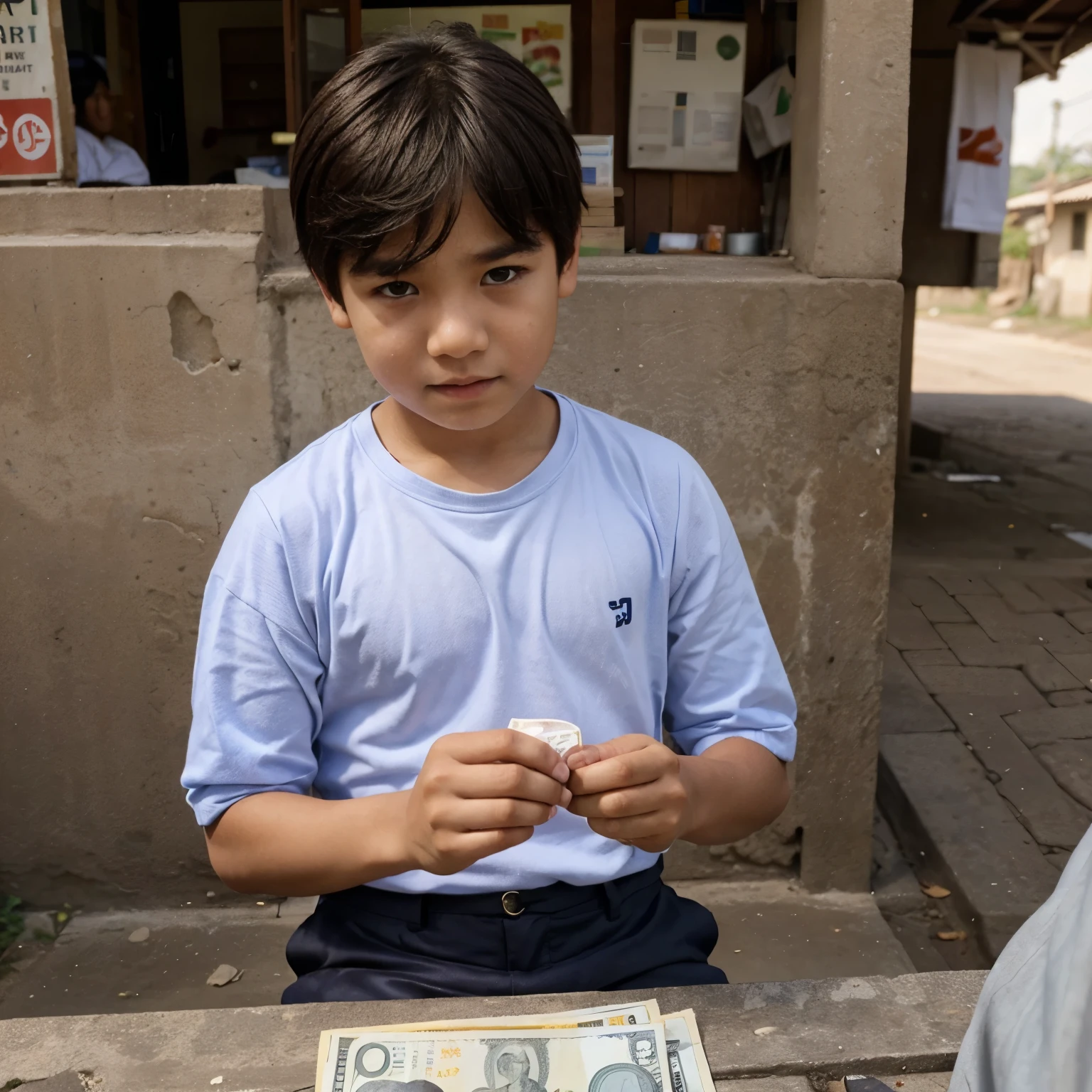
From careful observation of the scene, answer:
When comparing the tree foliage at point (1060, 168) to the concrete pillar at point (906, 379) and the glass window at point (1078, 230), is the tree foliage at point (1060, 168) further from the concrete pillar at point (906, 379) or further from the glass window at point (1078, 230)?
the concrete pillar at point (906, 379)

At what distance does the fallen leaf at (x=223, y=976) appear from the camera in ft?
9.95

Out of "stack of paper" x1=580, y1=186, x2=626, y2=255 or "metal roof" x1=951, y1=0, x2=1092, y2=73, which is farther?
"metal roof" x1=951, y1=0, x2=1092, y2=73

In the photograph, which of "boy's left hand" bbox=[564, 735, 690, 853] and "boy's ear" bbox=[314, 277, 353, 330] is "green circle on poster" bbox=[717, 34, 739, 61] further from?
"boy's left hand" bbox=[564, 735, 690, 853]

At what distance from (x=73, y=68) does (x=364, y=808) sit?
4757 millimetres

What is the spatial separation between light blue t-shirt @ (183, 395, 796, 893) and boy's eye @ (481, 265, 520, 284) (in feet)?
0.87

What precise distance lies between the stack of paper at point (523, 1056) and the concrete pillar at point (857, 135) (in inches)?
85.3

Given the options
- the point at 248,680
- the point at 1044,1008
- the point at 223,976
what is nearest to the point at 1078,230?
the point at 223,976

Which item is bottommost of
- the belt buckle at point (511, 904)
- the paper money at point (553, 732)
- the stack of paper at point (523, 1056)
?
the stack of paper at point (523, 1056)

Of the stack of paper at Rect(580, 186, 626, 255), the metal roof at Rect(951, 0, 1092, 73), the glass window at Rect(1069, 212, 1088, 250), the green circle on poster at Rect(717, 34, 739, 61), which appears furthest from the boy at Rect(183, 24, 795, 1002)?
the glass window at Rect(1069, 212, 1088, 250)

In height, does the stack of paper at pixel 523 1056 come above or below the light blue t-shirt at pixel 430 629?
below

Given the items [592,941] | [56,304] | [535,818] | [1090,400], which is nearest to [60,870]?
[56,304]

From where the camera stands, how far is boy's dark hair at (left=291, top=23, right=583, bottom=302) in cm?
125

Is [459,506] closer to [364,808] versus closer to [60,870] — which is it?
[364,808]

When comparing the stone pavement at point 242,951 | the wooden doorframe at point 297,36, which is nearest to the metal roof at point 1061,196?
the wooden doorframe at point 297,36
